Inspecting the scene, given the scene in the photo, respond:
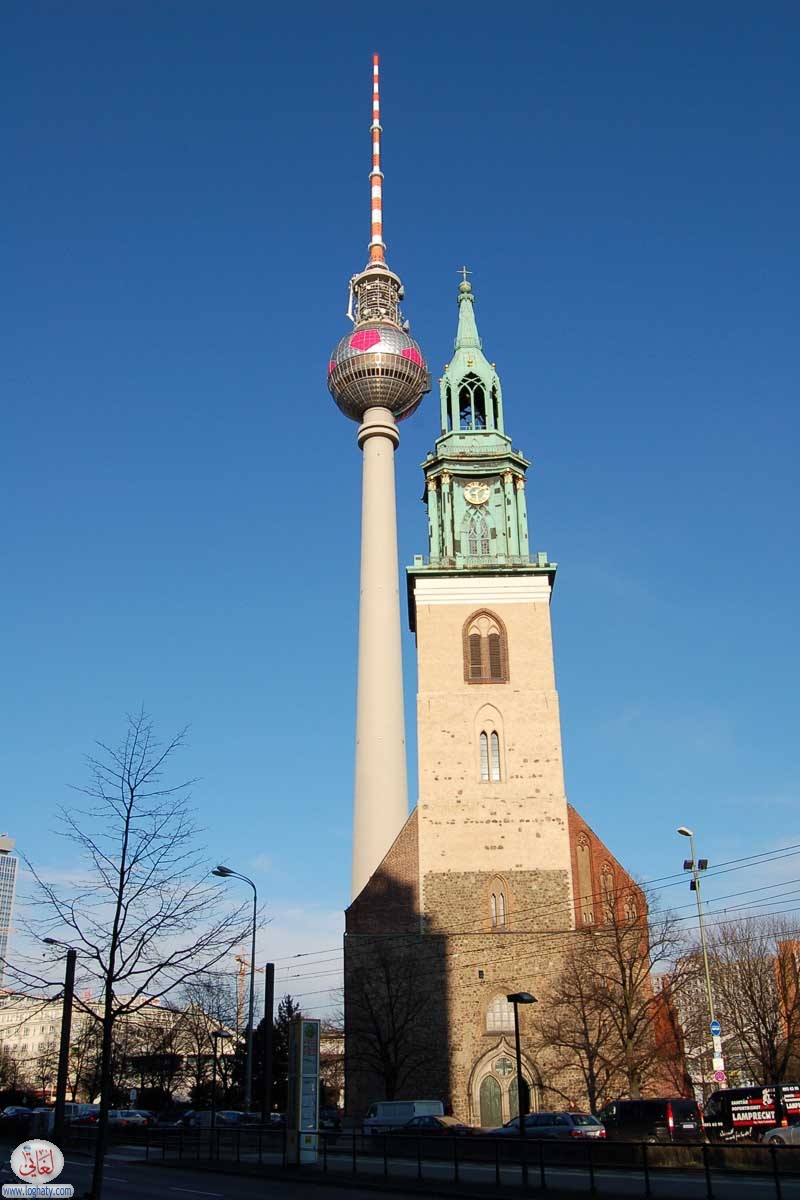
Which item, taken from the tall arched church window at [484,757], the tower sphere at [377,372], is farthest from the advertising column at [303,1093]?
the tower sphere at [377,372]

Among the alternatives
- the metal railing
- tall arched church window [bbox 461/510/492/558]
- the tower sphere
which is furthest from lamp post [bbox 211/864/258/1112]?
the tower sphere

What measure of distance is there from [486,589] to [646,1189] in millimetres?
37128

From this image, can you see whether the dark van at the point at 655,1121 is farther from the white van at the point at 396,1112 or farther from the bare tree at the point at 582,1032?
the bare tree at the point at 582,1032

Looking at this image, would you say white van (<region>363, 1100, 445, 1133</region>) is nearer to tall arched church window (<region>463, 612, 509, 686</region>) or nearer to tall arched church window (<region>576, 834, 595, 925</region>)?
tall arched church window (<region>576, 834, 595, 925</region>)

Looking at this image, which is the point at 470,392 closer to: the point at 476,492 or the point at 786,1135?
the point at 476,492

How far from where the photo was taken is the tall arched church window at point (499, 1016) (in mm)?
47584

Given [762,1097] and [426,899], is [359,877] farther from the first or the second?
[762,1097]

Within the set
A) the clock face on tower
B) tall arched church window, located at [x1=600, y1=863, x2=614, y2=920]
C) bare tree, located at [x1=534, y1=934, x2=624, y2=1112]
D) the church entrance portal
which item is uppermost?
the clock face on tower

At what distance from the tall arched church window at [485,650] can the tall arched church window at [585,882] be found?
8.37 metres

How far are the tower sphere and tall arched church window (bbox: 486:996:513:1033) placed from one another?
42.3 m

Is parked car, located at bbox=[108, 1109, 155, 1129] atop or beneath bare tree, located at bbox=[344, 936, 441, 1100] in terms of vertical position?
beneath

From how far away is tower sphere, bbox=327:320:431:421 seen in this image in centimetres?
7694

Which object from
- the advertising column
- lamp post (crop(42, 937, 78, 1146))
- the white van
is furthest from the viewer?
A: the white van

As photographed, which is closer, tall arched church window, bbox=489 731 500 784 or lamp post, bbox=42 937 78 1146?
lamp post, bbox=42 937 78 1146
